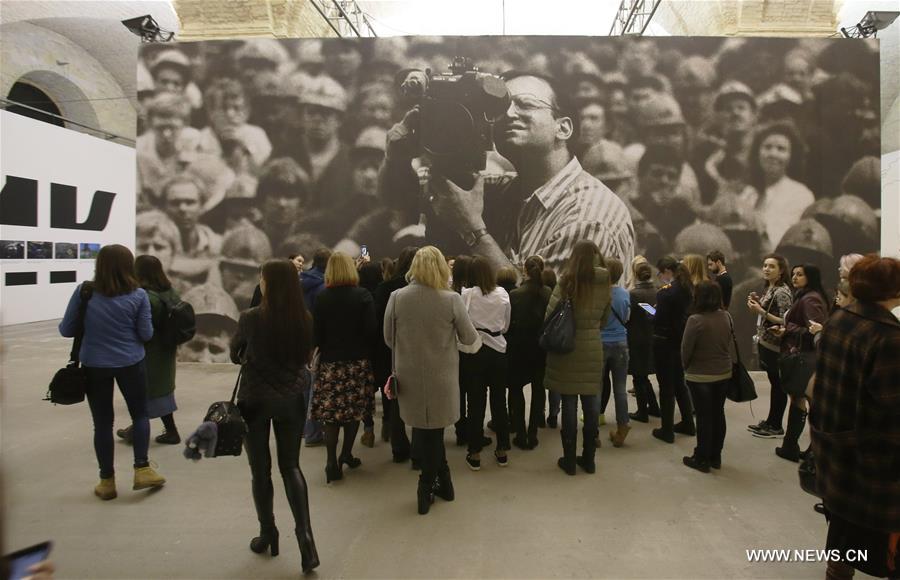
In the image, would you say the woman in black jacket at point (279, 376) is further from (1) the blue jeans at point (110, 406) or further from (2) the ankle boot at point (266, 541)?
(1) the blue jeans at point (110, 406)

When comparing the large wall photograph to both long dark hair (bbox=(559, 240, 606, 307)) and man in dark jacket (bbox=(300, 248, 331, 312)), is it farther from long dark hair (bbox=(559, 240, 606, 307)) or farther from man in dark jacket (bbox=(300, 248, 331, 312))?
long dark hair (bbox=(559, 240, 606, 307))

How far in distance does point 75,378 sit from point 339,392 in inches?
68.4

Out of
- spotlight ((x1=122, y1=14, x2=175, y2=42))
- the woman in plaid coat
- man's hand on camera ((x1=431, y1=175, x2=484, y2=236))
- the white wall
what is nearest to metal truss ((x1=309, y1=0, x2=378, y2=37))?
spotlight ((x1=122, y1=14, x2=175, y2=42))

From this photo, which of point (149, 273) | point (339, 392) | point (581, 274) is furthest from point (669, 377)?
point (149, 273)

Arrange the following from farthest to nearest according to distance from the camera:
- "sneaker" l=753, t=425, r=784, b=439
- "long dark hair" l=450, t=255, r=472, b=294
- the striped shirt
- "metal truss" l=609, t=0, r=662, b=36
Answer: "metal truss" l=609, t=0, r=662, b=36 < the striped shirt < "sneaker" l=753, t=425, r=784, b=439 < "long dark hair" l=450, t=255, r=472, b=294

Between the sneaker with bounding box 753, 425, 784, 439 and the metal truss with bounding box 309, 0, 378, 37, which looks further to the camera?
the metal truss with bounding box 309, 0, 378, 37

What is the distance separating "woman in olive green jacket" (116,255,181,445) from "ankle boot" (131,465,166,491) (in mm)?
678

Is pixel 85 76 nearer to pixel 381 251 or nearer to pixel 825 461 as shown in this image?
pixel 381 251

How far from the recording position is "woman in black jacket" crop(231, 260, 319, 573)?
2.75 meters

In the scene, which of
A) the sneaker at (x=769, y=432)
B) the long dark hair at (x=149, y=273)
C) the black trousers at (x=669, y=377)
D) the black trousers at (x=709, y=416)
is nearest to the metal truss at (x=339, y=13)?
the long dark hair at (x=149, y=273)

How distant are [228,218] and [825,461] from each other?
8.55 m

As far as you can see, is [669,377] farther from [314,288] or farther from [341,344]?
[314,288]

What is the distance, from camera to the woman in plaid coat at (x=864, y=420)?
215 centimetres

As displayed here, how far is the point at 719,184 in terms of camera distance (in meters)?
8.32
